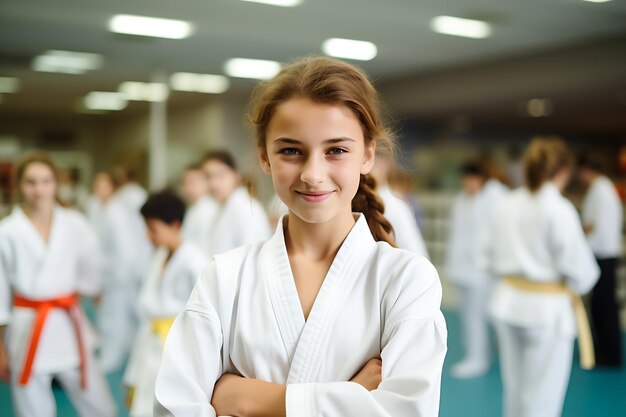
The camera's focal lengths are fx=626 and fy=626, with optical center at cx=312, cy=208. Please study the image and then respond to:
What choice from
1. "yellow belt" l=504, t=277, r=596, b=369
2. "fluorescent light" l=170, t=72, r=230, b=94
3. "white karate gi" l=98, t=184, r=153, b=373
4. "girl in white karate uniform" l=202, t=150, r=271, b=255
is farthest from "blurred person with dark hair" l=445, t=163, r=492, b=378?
"fluorescent light" l=170, t=72, r=230, b=94

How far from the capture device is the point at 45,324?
2.93 metres

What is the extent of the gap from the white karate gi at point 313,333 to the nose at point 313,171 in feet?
0.59

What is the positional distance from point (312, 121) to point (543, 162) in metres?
2.60

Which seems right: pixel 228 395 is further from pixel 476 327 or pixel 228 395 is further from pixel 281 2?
pixel 281 2

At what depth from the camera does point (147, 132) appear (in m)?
11.5

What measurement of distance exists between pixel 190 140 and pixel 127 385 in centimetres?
949

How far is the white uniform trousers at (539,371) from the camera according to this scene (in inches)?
126

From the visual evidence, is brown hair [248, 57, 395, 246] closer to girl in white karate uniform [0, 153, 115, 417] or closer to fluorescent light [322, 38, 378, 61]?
girl in white karate uniform [0, 153, 115, 417]

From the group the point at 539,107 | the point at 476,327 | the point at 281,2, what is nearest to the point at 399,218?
the point at 476,327

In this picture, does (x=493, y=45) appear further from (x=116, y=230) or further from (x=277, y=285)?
(x=277, y=285)

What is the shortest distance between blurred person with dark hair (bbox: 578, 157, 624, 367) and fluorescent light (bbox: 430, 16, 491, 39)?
213 cm

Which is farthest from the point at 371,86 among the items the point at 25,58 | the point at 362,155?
the point at 25,58

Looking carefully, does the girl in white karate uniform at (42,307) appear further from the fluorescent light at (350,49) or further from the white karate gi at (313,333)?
the fluorescent light at (350,49)

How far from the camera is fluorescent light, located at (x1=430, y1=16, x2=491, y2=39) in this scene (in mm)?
6449
